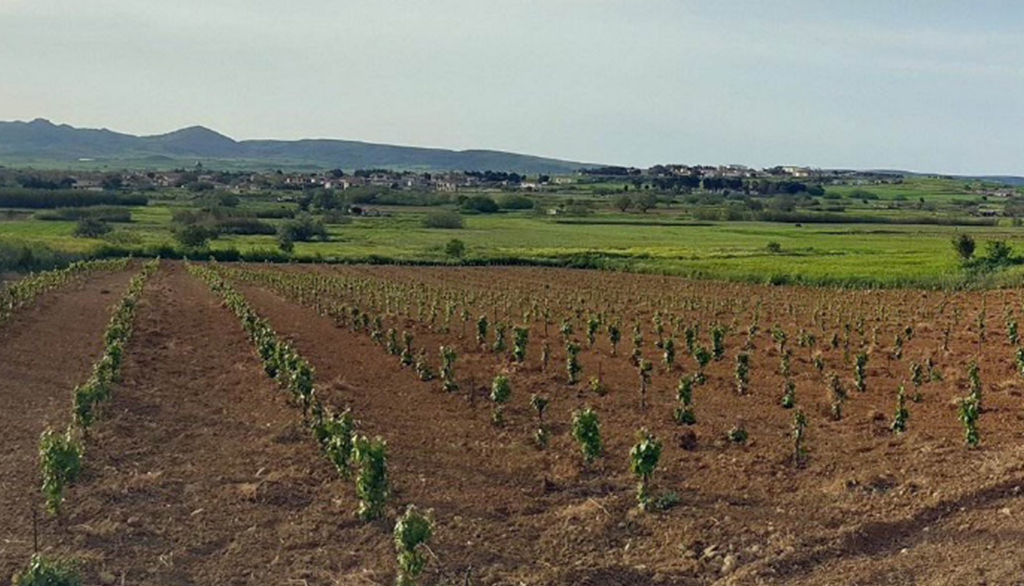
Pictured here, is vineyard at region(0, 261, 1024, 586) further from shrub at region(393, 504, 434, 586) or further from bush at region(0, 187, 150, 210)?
bush at region(0, 187, 150, 210)

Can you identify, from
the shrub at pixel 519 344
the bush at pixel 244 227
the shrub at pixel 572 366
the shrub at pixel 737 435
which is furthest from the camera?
the bush at pixel 244 227

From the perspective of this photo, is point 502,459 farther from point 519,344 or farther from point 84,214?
point 84,214

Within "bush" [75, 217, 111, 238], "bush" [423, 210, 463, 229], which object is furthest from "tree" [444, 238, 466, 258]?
"bush" [75, 217, 111, 238]

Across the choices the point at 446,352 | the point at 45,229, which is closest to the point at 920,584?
the point at 446,352

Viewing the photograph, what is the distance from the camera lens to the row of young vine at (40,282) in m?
32.2

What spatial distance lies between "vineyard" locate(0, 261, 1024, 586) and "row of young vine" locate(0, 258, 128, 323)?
13.6 feet

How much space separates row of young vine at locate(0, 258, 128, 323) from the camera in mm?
32156

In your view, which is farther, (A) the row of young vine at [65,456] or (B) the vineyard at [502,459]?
(B) the vineyard at [502,459]

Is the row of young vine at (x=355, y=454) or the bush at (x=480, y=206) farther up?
the bush at (x=480, y=206)

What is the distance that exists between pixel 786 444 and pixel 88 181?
156880mm

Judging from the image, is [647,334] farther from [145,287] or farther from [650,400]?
[145,287]

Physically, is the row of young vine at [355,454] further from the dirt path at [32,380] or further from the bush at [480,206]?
the bush at [480,206]

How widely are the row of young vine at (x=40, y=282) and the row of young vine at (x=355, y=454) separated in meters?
13.7

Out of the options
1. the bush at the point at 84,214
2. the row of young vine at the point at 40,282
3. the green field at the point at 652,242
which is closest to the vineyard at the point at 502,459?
the row of young vine at the point at 40,282
